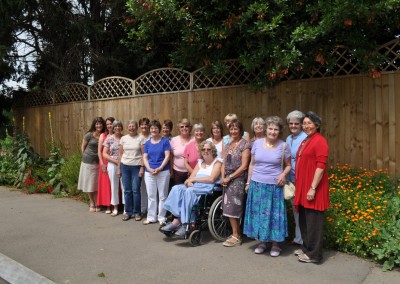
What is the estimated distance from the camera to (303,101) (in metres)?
6.82

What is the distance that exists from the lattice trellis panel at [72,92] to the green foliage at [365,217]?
6955 mm

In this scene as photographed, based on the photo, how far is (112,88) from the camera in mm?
9766

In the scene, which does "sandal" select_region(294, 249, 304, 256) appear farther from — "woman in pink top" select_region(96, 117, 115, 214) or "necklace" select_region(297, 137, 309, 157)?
"woman in pink top" select_region(96, 117, 115, 214)

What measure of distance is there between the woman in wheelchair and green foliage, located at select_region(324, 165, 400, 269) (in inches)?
60.6

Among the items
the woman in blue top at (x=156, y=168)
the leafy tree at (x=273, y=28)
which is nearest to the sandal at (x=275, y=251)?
the woman in blue top at (x=156, y=168)

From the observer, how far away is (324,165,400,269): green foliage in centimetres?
442

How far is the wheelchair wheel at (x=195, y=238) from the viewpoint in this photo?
528 cm

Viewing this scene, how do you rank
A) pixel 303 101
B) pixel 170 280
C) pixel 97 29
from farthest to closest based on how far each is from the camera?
1. pixel 97 29
2. pixel 303 101
3. pixel 170 280

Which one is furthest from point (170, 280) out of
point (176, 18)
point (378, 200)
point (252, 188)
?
point (176, 18)

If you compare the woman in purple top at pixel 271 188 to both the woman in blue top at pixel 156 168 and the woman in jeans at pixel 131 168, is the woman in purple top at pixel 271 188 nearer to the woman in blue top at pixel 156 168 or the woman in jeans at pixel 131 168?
the woman in blue top at pixel 156 168

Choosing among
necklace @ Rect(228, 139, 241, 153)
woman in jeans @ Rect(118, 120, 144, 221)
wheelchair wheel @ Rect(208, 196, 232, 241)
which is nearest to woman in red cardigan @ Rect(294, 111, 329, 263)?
necklace @ Rect(228, 139, 241, 153)

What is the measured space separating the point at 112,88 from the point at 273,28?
513 cm

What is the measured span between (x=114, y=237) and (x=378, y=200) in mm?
3550

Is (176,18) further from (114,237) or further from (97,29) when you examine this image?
(97,29)
